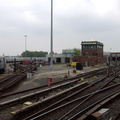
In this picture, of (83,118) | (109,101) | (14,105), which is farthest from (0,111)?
(109,101)

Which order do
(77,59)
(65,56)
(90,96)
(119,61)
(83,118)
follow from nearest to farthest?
(83,118), (90,96), (77,59), (119,61), (65,56)

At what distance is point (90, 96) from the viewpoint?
327 inches

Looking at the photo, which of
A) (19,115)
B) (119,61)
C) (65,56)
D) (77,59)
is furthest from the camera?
(65,56)

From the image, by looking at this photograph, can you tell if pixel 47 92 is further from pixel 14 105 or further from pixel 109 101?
pixel 109 101

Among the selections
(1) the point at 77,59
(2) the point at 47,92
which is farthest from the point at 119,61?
(2) the point at 47,92

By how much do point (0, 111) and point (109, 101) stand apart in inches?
216

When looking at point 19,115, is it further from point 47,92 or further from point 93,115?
point 47,92

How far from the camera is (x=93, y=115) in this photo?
17.7 feet

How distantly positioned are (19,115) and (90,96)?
4271mm

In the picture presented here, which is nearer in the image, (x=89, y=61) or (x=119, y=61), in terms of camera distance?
(x=89, y=61)

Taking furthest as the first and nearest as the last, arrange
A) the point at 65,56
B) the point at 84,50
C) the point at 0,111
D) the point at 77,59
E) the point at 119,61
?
the point at 65,56
the point at 84,50
the point at 119,61
the point at 77,59
the point at 0,111

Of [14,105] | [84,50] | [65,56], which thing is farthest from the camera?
[65,56]

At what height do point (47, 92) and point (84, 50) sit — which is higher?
point (84, 50)

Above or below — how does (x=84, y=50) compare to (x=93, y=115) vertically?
above
